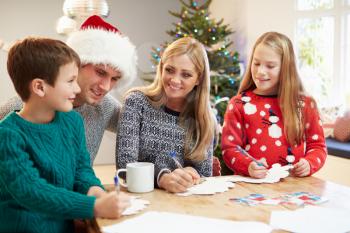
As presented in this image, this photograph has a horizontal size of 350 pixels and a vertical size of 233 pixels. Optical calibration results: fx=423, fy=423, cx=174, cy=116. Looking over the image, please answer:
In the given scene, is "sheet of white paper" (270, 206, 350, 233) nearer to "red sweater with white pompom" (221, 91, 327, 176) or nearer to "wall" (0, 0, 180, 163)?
"red sweater with white pompom" (221, 91, 327, 176)

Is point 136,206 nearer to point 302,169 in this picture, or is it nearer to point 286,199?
point 286,199

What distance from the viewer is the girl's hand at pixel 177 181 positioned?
1.39 metres

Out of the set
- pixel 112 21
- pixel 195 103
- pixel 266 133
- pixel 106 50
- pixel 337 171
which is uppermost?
pixel 112 21

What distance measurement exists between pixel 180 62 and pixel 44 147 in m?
0.73

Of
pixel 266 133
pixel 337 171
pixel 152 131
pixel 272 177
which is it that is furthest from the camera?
pixel 337 171

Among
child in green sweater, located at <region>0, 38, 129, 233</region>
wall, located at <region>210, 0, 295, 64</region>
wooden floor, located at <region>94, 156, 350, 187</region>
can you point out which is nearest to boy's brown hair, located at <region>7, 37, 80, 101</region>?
child in green sweater, located at <region>0, 38, 129, 233</region>

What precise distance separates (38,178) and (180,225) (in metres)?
0.39

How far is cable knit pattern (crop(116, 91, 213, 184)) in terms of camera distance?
1.68 meters

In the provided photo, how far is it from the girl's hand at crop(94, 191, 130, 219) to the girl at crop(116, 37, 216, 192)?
533mm

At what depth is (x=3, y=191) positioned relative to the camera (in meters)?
1.16

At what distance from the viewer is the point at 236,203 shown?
4.21 ft

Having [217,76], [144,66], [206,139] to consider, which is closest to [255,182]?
[206,139]

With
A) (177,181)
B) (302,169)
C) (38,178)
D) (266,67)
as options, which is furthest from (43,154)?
(266,67)

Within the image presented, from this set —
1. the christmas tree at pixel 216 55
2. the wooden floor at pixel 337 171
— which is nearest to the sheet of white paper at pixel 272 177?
the wooden floor at pixel 337 171
